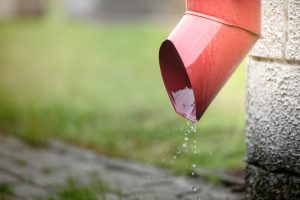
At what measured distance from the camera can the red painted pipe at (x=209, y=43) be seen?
2.50 m

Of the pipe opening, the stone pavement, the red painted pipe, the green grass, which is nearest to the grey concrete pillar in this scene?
the red painted pipe

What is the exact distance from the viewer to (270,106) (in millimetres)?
2721

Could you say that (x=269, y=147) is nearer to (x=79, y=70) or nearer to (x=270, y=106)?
(x=270, y=106)

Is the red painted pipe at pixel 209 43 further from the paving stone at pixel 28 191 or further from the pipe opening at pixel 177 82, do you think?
the paving stone at pixel 28 191

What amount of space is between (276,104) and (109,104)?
368cm

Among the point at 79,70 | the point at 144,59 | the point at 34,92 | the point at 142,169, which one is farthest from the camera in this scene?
the point at 144,59

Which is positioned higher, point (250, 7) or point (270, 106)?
point (250, 7)

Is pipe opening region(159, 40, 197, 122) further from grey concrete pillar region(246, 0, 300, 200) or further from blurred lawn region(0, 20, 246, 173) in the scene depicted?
blurred lawn region(0, 20, 246, 173)

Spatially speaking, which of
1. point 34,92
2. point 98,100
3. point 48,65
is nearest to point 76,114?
point 98,100

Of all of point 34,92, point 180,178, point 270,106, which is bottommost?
point 180,178

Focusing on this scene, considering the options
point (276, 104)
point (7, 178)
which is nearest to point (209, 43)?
point (276, 104)

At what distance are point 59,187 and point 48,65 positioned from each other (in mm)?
5828

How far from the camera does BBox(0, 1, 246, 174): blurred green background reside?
449 centimetres

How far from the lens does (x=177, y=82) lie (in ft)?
8.93
